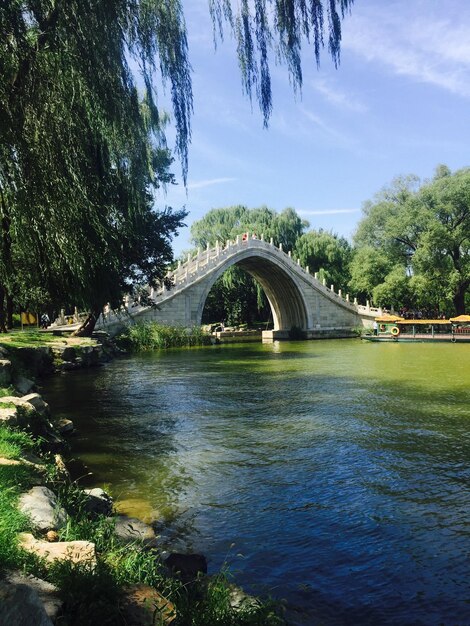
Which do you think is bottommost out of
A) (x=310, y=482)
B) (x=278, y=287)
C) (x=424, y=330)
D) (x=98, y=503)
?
(x=310, y=482)

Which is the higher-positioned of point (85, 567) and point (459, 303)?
point (459, 303)

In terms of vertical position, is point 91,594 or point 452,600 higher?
point 91,594

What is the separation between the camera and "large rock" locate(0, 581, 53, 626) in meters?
2.25

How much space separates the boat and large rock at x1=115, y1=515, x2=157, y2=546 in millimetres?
30681

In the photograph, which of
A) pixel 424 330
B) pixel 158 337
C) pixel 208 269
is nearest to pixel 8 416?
pixel 158 337

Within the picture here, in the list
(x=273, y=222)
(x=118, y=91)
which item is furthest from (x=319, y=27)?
(x=273, y=222)

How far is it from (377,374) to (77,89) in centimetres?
1442

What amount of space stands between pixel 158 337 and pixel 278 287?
1889 cm

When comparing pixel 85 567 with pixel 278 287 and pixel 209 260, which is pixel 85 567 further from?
pixel 278 287

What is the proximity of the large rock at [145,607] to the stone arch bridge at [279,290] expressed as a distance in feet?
113

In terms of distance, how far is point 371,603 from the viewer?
159 inches

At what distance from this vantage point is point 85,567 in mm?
3184

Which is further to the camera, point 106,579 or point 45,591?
point 106,579

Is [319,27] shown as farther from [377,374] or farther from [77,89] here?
[377,374]
